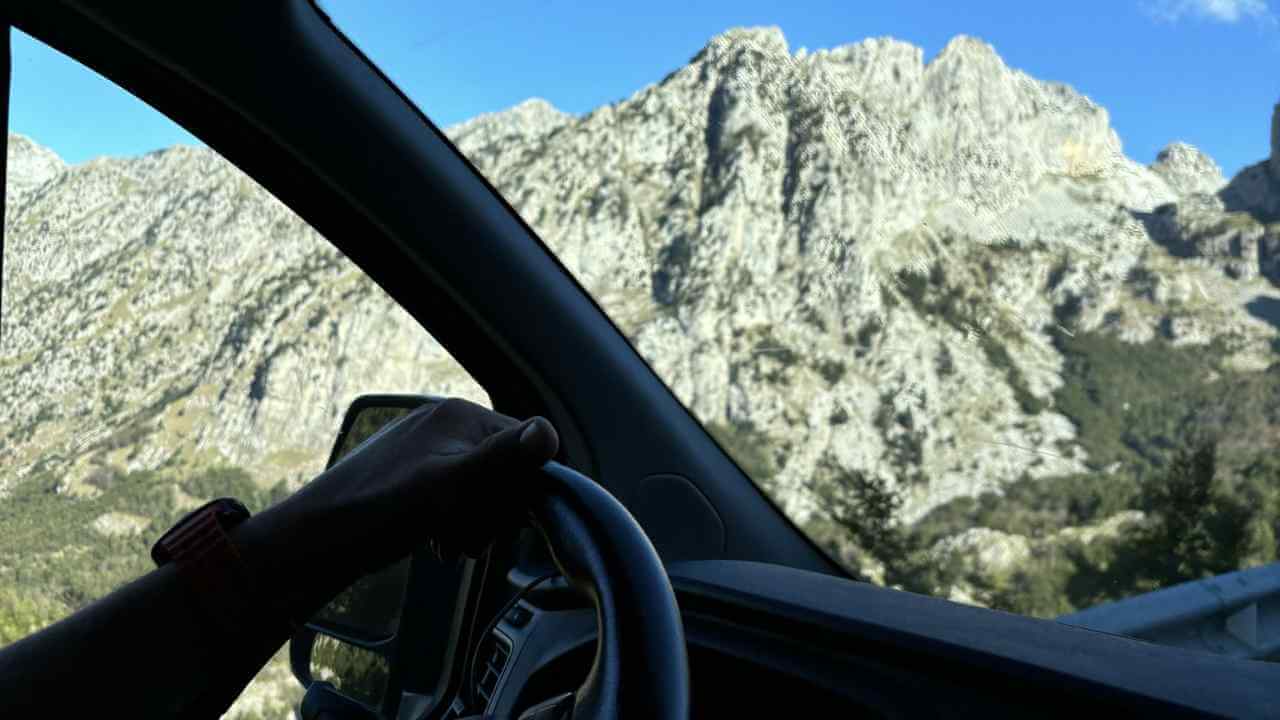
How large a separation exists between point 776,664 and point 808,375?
3.63 feet

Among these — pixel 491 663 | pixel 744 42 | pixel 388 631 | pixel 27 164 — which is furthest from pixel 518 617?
pixel 744 42

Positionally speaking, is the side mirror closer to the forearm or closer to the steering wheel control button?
the steering wheel control button

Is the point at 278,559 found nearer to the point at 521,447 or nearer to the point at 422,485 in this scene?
the point at 422,485

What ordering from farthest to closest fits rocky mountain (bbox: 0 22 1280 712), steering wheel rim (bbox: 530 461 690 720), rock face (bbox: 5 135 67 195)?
rocky mountain (bbox: 0 22 1280 712), rock face (bbox: 5 135 67 195), steering wheel rim (bbox: 530 461 690 720)

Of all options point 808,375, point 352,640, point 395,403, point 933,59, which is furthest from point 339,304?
point 933,59

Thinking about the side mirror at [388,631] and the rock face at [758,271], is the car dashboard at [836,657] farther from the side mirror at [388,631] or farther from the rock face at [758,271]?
the rock face at [758,271]

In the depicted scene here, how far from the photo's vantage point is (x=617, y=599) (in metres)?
1.09

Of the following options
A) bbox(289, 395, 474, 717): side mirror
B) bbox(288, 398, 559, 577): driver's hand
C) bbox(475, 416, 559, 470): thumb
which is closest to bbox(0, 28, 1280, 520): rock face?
bbox(289, 395, 474, 717): side mirror

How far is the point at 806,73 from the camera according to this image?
2.90 meters

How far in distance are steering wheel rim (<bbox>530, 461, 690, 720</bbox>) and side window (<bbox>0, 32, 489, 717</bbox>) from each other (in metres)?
0.84

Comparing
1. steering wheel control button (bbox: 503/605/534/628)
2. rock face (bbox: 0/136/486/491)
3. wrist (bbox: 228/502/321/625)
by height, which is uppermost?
rock face (bbox: 0/136/486/491)

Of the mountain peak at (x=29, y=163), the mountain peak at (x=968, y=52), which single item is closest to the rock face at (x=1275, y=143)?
the mountain peak at (x=968, y=52)

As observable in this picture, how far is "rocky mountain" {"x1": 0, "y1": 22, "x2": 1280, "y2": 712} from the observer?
2.26 m

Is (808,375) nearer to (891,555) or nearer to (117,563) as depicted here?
(891,555)
